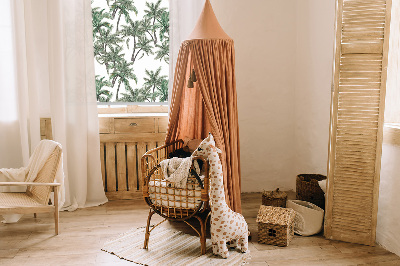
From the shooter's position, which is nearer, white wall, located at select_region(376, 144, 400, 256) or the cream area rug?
the cream area rug

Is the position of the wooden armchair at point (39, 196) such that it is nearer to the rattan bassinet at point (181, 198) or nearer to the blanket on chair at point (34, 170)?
the blanket on chair at point (34, 170)

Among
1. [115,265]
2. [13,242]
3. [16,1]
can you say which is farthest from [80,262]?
[16,1]

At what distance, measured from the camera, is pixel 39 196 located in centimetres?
299

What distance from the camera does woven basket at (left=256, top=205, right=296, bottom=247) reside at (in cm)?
278

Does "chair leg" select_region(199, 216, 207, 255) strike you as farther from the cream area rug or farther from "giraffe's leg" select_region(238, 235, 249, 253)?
"giraffe's leg" select_region(238, 235, 249, 253)

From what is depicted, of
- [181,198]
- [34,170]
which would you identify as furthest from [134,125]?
[181,198]

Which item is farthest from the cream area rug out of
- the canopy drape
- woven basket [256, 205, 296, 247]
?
the canopy drape

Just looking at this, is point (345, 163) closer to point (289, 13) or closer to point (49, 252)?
Answer: point (289, 13)

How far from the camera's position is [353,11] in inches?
104

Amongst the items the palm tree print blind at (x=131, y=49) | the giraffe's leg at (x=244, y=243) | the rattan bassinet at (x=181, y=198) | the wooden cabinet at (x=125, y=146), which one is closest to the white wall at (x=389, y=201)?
the giraffe's leg at (x=244, y=243)

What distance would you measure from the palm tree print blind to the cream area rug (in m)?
1.77

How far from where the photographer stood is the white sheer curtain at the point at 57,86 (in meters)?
3.45

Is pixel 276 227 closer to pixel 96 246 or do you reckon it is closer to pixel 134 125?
pixel 96 246

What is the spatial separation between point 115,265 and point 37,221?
1.23 m
